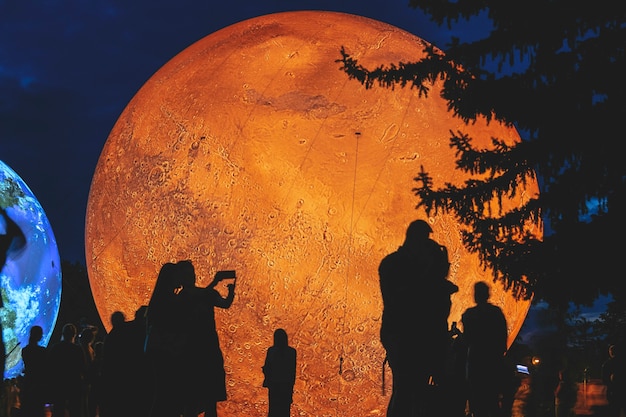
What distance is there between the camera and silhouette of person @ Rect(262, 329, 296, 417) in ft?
30.2

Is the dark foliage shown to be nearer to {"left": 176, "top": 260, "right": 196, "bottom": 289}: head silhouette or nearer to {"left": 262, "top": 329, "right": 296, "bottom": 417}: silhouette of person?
{"left": 262, "top": 329, "right": 296, "bottom": 417}: silhouette of person

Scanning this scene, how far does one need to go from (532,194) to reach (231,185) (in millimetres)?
4274

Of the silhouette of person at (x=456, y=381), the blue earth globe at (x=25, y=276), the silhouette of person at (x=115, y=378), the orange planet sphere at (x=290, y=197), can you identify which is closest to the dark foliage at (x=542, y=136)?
the orange planet sphere at (x=290, y=197)

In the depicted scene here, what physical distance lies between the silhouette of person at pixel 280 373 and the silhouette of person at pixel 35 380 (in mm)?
2594

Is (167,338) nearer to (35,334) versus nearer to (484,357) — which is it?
(484,357)

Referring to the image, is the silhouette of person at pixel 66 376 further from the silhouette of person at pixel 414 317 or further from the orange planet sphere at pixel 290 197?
the silhouette of person at pixel 414 317

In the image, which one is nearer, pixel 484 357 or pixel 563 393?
pixel 484 357

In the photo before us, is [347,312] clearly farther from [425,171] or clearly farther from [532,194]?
[532,194]


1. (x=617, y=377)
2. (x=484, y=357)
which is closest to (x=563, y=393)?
(x=617, y=377)

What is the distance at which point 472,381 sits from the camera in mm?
7719

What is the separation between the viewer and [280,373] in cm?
923

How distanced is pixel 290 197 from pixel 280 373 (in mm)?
1975

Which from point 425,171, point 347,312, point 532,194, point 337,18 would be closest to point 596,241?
point 532,194

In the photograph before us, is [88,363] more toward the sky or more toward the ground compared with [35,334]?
more toward the ground
